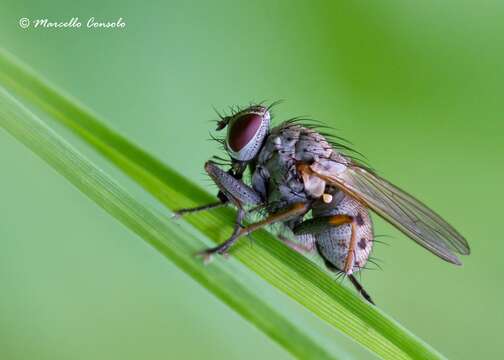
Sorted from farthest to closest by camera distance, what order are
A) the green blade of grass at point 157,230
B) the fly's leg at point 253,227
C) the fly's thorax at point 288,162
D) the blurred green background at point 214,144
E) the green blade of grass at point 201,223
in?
the blurred green background at point 214,144, the fly's thorax at point 288,162, the green blade of grass at point 201,223, the fly's leg at point 253,227, the green blade of grass at point 157,230

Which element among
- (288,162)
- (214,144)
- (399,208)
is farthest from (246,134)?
(214,144)

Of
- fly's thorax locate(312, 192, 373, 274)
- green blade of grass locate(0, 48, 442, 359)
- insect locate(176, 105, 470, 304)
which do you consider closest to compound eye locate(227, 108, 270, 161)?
insect locate(176, 105, 470, 304)

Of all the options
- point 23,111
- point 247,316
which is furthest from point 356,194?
point 23,111

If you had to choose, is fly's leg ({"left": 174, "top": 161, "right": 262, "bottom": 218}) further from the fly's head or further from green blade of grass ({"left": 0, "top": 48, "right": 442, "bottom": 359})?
green blade of grass ({"left": 0, "top": 48, "right": 442, "bottom": 359})

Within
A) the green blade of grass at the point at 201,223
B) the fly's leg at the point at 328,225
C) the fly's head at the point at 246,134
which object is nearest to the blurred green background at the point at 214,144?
the fly's head at the point at 246,134

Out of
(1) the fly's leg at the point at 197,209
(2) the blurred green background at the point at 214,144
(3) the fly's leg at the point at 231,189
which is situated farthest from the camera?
(2) the blurred green background at the point at 214,144

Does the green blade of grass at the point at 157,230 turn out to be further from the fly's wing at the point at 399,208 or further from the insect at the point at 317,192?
the fly's wing at the point at 399,208

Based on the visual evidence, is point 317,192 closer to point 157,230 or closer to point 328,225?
point 328,225
